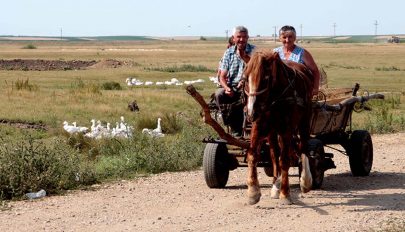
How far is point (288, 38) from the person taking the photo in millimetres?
11383

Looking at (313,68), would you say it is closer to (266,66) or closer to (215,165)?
(266,66)

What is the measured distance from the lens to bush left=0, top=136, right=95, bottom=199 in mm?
11172

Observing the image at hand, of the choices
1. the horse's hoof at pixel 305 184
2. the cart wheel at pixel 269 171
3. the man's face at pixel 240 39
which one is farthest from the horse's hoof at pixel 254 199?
the cart wheel at pixel 269 171

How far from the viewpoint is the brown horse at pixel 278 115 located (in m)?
9.80

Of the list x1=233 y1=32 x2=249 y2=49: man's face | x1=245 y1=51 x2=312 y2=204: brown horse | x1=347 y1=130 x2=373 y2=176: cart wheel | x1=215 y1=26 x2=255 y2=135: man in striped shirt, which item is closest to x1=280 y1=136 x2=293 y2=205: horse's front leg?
x1=245 y1=51 x2=312 y2=204: brown horse

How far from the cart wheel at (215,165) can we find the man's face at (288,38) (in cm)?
169

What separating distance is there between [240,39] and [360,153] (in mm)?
2958

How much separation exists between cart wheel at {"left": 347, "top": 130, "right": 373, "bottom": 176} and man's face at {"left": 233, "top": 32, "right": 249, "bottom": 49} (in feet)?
9.04

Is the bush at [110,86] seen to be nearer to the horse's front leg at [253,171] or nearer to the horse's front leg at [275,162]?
the horse's front leg at [275,162]

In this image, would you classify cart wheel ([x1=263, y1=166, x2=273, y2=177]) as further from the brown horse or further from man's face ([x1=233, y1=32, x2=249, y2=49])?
man's face ([x1=233, y1=32, x2=249, y2=49])

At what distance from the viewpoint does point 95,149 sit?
56.2ft

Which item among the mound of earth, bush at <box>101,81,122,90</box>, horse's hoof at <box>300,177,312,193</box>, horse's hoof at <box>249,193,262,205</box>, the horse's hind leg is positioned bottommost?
the mound of earth

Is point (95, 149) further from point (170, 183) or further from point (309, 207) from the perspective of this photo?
point (309, 207)

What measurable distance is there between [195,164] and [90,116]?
12059 mm
